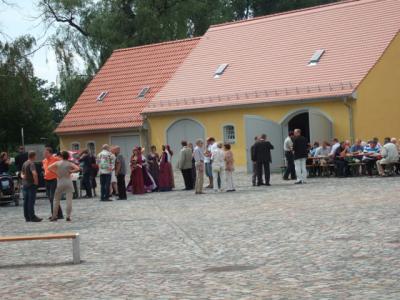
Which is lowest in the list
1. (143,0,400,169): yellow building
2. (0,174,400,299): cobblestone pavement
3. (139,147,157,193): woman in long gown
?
(0,174,400,299): cobblestone pavement

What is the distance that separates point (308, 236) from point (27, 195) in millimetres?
9041

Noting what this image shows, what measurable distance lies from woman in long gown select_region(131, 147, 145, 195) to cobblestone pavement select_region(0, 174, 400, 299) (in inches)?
254

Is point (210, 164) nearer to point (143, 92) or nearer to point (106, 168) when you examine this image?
point (106, 168)

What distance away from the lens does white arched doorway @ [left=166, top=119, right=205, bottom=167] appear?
1903 inches

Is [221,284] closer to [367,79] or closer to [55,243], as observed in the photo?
[55,243]

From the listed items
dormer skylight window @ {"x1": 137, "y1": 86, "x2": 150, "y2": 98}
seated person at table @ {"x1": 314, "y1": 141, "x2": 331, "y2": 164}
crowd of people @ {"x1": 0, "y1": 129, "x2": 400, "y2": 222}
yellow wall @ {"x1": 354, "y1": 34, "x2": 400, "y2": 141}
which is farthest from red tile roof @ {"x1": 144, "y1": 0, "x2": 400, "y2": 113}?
crowd of people @ {"x1": 0, "y1": 129, "x2": 400, "y2": 222}

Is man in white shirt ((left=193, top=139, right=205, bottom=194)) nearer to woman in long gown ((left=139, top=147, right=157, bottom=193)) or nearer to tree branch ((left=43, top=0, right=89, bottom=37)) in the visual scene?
woman in long gown ((left=139, top=147, right=157, bottom=193))

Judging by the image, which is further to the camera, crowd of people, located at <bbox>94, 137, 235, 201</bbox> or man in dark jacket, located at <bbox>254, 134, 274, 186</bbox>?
man in dark jacket, located at <bbox>254, 134, 274, 186</bbox>

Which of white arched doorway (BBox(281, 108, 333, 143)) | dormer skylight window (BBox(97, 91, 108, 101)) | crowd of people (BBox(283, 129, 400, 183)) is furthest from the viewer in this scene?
dormer skylight window (BBox(97, 91, 108, 101))

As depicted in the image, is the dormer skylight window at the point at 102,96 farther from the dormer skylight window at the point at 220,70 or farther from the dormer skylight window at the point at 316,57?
the dormer skylight window at the point at 316,57

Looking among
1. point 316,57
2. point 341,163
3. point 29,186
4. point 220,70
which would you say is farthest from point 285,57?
point 29,186

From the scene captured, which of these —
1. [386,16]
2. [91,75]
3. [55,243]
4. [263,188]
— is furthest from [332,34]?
[55,243]

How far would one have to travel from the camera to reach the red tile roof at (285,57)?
42.3m

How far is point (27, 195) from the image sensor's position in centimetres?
2345
